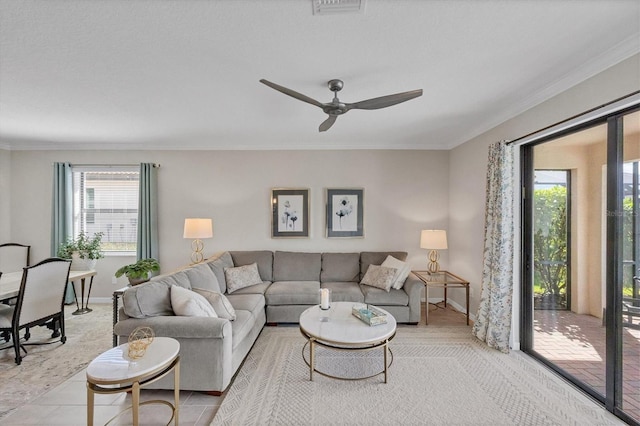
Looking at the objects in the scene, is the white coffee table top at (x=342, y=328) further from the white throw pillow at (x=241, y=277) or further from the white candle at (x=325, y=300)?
the white throw pillow at (x=241, y=277)

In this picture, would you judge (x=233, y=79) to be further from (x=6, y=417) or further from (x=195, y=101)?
(x=6, y=417)

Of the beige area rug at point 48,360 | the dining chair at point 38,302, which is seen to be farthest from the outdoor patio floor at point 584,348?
the dining chair at point 38,302

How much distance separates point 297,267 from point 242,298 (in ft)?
3.80

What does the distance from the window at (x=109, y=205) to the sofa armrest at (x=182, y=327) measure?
298 cm

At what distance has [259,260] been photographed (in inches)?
172

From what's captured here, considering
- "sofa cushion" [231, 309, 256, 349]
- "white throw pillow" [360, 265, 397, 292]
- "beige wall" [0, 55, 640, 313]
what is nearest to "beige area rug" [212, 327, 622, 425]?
"sofa cushion" [231, 309, 256, 349]

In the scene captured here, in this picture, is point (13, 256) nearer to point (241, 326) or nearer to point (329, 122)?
point (241, 326)

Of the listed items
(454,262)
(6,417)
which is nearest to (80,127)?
(6,417)

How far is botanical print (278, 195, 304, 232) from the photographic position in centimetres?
470

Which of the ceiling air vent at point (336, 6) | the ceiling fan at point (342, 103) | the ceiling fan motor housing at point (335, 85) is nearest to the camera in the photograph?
the ceiling air vent at point (336, 6)

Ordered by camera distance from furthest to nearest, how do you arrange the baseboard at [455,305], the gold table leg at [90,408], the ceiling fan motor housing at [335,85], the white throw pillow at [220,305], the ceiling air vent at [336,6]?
the baseboard at [455,305] → the white throw pillow at [220,305] → the ceiling fan motor housing at [335,85] → the gold table leg at [90,408] → the ceiling air vent at [336,6]

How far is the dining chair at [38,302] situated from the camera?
2.75 meters

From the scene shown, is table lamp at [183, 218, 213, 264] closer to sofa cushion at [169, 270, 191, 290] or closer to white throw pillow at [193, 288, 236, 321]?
sofa cushion at [169, 270, 191, 290]

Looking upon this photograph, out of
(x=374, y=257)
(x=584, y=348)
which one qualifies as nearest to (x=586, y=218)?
(x=584, y=348)
